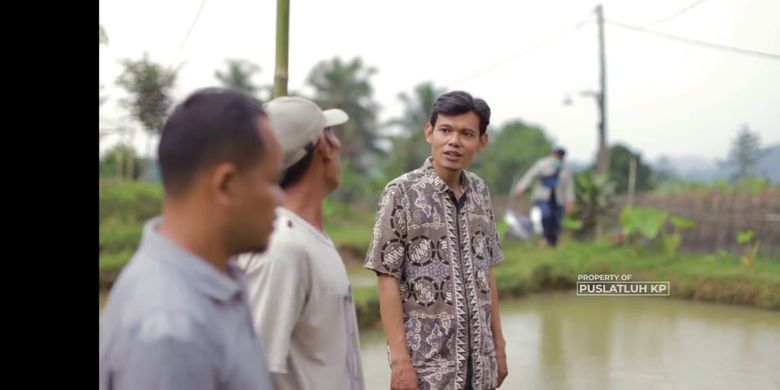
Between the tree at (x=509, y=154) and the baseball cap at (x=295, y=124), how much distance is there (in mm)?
12832

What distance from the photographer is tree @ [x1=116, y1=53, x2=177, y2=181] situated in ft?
14.3

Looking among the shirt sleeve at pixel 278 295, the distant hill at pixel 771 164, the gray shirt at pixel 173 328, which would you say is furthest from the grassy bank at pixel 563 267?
the gray shirt at pixel 173 328

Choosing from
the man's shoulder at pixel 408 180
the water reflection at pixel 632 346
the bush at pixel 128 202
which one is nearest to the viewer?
the man's shoulder at pixel 408 180

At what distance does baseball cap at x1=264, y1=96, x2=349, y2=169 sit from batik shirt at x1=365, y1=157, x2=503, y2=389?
0.77 meters

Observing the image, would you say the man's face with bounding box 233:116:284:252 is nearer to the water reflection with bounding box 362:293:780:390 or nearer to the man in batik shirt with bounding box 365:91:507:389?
the man in batik shirt with bounding box 365:91:507:389

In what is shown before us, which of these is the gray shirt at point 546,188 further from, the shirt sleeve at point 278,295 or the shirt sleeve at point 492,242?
the shirt sleeve at point 278,295

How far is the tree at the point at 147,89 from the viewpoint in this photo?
172 inches

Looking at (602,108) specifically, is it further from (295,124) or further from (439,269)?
(295,124)

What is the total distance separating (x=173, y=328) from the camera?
0.98 m

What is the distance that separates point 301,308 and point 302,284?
42 mm

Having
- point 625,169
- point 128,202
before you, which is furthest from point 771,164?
point 128,202

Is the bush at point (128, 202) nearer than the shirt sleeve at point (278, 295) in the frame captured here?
No
